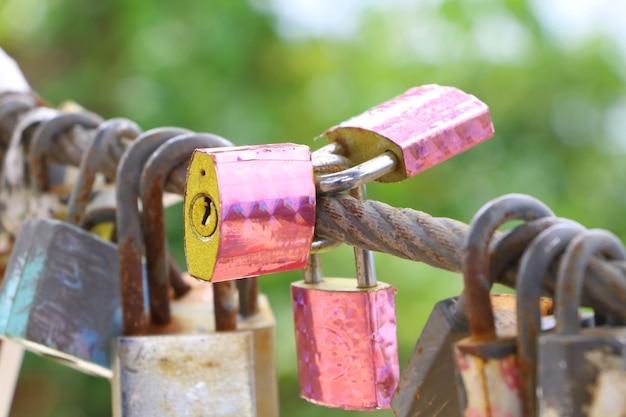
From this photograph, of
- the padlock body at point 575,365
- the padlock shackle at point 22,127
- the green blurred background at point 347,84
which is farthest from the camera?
the green blurred background at point 347,84

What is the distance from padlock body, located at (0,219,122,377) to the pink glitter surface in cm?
21

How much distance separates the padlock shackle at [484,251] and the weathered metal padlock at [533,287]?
0.05ft

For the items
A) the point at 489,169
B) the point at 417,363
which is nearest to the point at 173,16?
the point at 489,169

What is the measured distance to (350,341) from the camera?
465 mm

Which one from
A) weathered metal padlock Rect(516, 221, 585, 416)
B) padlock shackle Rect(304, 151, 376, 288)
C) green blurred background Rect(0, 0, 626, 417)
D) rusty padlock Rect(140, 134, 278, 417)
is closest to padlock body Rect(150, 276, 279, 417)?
rusty padlock Rect(140, 134, 278, 417)

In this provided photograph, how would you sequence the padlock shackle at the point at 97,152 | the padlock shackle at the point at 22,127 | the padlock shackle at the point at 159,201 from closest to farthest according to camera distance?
the padlock shackle at the point at 159,201 → the padlock shackle at the point at 97,152 → the padlock shackle at the point at 22,127

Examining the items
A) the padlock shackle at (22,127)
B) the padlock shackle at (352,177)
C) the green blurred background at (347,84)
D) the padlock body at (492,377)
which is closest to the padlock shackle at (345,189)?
the padlock shackle at (352,177)

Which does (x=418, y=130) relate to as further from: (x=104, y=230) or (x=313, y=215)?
(x=104, y=230)

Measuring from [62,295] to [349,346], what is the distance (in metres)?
0.19

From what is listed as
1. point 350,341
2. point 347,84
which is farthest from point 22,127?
point 347,84

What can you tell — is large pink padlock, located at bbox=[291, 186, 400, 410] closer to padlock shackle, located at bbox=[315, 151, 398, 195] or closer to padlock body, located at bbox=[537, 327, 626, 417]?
padlock shackle, located at bbox=[315, 151, 398, 195]

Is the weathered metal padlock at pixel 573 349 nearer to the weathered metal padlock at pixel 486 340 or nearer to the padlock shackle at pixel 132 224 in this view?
the weathered metal padlock at pixel 486 340

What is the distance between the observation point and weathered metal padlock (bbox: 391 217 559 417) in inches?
13.8

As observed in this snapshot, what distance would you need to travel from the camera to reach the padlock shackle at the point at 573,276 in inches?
10.8
